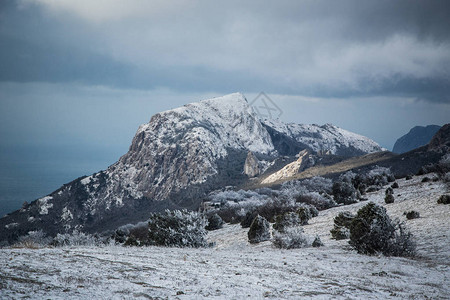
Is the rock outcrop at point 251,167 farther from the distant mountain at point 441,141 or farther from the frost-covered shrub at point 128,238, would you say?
the frost-covered shrub at point 128,238

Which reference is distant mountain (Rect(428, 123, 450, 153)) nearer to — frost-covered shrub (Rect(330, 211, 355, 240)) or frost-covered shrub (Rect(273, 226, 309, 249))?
frost-covered shrub (Rect(330, 211, 355, 240))

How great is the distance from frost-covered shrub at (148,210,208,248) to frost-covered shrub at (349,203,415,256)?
7634 millimetres

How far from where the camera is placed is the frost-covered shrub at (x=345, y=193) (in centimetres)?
3014

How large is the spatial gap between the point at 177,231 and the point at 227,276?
8.65m

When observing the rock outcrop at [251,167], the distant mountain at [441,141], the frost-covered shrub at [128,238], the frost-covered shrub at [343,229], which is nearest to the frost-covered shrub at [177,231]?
the frost-covered shrub at [128,238]

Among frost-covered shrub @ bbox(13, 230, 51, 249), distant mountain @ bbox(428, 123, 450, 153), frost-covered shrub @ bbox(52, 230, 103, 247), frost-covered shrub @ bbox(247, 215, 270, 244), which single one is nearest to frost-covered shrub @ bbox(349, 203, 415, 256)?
frost-covered shrub @ bbox(247, 215, 270, 244)

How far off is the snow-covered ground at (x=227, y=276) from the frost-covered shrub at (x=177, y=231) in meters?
5.30

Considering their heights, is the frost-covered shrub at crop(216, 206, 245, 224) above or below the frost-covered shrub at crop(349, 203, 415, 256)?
below

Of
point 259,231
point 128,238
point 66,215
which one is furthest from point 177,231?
point 66,215

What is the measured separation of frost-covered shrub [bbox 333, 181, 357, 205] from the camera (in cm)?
3014

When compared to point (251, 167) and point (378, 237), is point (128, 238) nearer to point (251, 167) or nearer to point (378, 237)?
point (378, 237)

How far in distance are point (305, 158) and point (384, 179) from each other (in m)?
110

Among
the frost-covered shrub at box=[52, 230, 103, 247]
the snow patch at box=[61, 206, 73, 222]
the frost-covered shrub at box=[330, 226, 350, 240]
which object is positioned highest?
the frost-covered shrub at box=[330, 226, 350, 240]

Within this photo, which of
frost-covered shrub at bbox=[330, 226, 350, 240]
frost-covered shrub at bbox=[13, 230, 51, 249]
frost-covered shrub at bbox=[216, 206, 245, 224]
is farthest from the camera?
frost-covered shrub at bbox=[216, 206, 245, 224]
